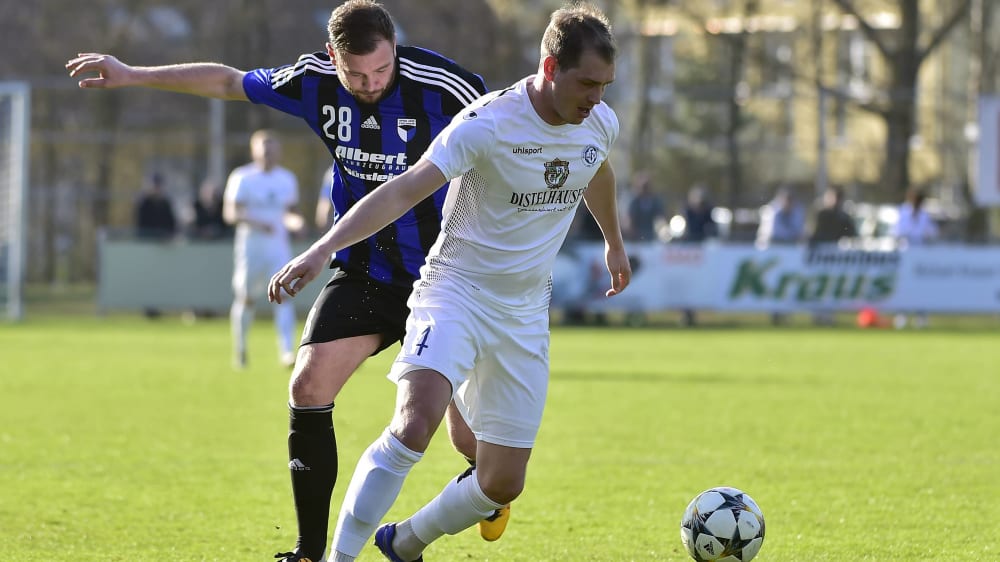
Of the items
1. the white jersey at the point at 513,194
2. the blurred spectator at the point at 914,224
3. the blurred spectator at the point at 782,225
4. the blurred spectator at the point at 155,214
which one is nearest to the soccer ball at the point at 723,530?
the white jersey at the point at 513,194

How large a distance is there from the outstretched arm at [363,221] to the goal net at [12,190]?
1956cm

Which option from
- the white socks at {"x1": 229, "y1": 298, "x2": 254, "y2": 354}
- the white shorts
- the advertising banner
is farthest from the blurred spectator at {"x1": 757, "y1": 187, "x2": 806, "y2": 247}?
the white shorts

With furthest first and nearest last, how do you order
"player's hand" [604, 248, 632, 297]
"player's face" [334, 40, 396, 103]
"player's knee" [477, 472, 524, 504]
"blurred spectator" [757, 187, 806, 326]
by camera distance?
"blurred spectator" [757, 187, 806, 326] → "player's hand" [604, 248, 632, 297] → "player's face" [334, 40, 396, 103] → "player's knee" [477, 472, 524, 504]

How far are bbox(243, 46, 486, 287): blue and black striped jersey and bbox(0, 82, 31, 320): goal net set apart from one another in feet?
60.5

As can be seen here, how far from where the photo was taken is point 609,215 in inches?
229

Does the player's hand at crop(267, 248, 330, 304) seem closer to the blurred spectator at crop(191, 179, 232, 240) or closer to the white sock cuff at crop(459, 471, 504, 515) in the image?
the white sock cuff at crop(459, 471, 504, 515)

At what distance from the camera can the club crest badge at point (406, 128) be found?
18.9 feet

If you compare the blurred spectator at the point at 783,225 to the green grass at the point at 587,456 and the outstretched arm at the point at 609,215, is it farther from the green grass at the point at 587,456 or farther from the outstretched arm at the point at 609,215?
the outstretched arm at the point at 609,215

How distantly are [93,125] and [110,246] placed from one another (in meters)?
9.13

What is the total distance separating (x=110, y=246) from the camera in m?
23.6

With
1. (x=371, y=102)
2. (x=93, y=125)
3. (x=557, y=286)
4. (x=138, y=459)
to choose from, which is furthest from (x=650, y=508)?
(x=93, y=125)

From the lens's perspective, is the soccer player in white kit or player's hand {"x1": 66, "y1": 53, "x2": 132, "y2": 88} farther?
player's hand {"x1": 66, "y1": 53, "x2": 132, "y2": 88}

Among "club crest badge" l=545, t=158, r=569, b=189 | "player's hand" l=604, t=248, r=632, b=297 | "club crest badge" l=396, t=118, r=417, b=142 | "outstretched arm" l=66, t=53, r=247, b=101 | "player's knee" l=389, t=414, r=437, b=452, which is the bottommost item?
"player's knee" l=389, t=414, r=437, b=452

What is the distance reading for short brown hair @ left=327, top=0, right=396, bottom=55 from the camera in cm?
534
